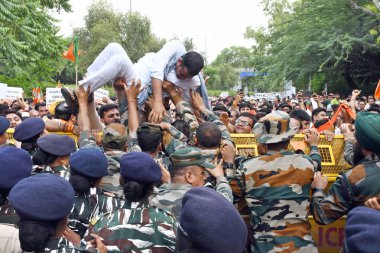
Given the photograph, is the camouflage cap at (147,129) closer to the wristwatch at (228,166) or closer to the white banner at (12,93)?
the wristwatch at (228,166)

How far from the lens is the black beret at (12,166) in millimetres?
3078

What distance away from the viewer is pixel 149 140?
3.89 metres

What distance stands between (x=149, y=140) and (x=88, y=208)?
75 cm

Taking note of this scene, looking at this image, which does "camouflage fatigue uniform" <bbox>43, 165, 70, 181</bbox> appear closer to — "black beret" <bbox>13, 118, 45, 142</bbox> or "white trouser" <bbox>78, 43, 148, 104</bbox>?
"black beret" <bbox>13, 118, 45, 142</bbox>

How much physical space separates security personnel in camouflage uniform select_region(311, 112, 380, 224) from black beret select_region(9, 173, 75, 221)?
5.72 feet

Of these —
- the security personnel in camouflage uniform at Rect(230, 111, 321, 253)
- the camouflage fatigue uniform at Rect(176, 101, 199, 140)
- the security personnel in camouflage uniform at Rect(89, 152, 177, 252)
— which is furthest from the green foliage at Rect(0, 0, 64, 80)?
the security personnel in camouflage uniform at Rect(89, 152, 177, 252)

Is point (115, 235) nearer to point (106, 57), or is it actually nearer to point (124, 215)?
point (124, 215)

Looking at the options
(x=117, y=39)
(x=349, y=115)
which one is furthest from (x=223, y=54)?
(x=349, y=115)

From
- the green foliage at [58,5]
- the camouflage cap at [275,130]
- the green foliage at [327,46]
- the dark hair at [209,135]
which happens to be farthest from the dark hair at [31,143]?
the green foliage at [58,5]

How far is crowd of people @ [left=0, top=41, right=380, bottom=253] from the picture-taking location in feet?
7.58

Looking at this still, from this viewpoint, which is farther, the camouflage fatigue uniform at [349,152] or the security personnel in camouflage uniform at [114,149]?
the camouflage fatigue uniform at [349,152]

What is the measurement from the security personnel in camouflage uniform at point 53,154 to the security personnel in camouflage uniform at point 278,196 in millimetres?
1385

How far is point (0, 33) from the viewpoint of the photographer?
1627cm

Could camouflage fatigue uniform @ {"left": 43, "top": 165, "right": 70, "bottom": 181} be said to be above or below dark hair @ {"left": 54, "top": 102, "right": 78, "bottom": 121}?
below
